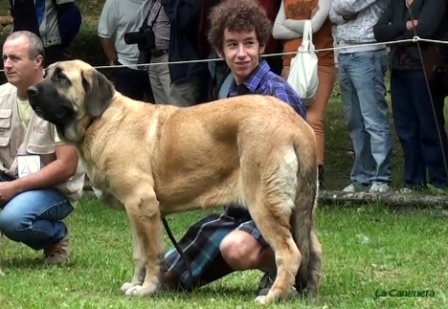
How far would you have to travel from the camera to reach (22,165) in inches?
311

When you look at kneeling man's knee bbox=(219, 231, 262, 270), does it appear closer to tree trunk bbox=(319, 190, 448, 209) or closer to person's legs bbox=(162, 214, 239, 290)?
person's legs bbox=(162, 214, 239, 290)

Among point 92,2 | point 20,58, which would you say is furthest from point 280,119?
point 92,2

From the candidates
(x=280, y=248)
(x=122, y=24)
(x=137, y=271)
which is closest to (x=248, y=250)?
(x=280, y=248)

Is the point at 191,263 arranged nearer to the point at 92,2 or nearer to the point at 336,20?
the point at 336,20

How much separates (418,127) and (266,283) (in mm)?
4516

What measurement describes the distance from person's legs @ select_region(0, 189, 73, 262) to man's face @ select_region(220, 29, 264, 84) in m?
1.88

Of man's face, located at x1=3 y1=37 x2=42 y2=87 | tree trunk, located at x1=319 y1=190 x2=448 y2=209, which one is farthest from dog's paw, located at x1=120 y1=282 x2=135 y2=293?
tree trunk, located at x1=319 y1=190 x2=448 y2=209

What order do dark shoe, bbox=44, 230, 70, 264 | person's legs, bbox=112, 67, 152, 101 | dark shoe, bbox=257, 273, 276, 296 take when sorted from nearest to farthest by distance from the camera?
1. dark shoe, bbox=257, 273, 276, 296
2. dark shoe, bbox=44, 230, 70, 264
3. person's legs, bbox=112, 67, 152, 101

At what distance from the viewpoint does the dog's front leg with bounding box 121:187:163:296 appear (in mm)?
6559

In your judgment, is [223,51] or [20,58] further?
[20,58]

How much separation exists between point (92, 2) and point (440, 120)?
45.3 feet

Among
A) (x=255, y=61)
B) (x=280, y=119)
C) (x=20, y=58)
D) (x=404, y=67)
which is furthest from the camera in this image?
(x=404, y=67)

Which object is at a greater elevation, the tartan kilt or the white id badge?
the white id badge

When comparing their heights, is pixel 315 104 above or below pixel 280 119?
below
